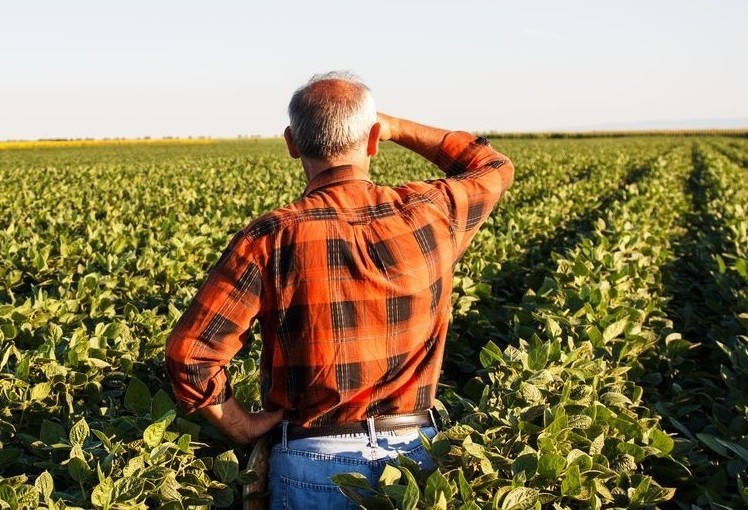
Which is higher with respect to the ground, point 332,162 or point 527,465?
point 332,162

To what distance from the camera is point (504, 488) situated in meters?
2.07

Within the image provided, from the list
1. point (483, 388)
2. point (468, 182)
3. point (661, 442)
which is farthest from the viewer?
point (483, 388)

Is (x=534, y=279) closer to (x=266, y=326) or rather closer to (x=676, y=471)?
(x=676, y=471)

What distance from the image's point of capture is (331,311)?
83.1 inches

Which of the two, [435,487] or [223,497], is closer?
[435,487]

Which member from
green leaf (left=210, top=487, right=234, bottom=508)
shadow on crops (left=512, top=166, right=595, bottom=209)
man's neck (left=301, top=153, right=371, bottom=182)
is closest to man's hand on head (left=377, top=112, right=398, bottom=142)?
man's neck (left=301, top=153, right=371, bottom=182)

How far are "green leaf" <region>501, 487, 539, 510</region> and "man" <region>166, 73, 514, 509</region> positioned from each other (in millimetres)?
339

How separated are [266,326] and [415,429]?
2.01ft

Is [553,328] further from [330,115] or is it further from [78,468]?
[78,468]

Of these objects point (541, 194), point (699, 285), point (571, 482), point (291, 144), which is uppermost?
point (291, 144)

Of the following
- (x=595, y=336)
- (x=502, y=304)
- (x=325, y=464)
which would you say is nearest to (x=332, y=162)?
(x=325, y=464)

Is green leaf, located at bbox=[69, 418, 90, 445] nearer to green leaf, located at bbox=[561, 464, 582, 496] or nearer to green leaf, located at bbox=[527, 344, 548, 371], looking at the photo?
green leaf, located at bbox=[561, 464, 582, 496]

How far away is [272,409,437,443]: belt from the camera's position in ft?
7.35

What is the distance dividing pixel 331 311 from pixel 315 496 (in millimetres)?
602
